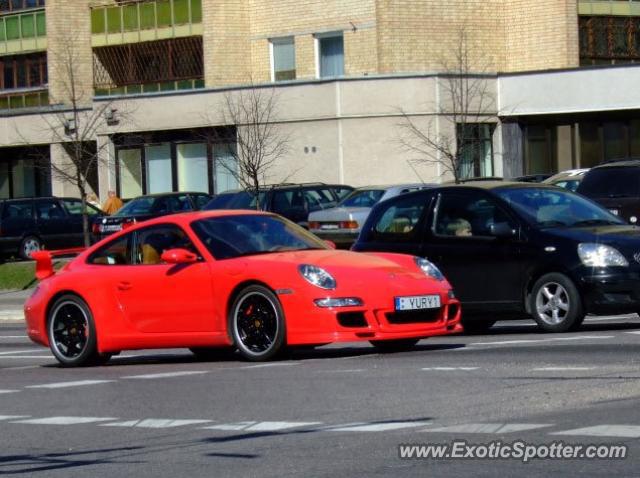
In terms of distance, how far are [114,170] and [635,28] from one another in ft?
59.3

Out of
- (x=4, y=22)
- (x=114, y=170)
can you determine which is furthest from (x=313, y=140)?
(x=4, y=22)

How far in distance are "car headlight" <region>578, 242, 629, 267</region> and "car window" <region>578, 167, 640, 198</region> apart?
1015 cm

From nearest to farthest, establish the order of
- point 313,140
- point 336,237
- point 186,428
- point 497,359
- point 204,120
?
point 186,428 < point 497,359 < point 336,237 < point 313,140 < point 204,120

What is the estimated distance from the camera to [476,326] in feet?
56.7

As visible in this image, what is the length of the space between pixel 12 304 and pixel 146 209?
9.06 m

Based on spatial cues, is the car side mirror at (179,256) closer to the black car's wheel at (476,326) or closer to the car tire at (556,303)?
the car tire at (556,303)

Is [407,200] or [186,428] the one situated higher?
[407,200]

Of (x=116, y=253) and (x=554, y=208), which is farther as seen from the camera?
(x=554, y=208)

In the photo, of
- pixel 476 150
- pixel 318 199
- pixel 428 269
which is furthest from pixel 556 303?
pixel 476 150

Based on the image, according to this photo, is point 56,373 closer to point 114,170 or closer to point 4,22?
point 114,170

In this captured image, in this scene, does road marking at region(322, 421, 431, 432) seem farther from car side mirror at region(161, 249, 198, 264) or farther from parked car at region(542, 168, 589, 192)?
parked car at region(542, 168, 589, 192)

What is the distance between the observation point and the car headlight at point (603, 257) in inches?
611

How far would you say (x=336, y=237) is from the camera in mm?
31328

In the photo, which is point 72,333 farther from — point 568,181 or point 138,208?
point 138,208
